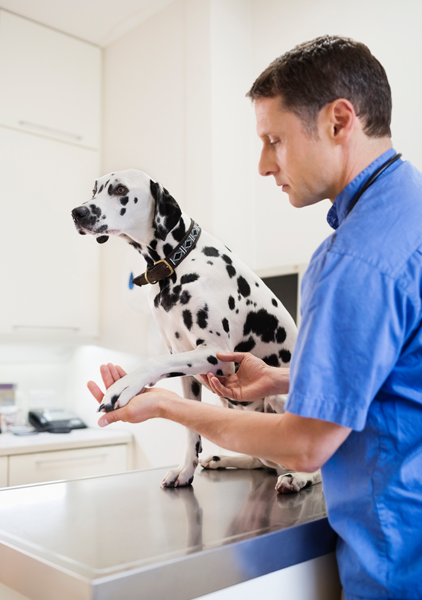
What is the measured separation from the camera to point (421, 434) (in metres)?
0.74

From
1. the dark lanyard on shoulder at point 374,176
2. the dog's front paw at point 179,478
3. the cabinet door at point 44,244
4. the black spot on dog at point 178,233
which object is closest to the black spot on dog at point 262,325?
the black spot on dog at point 178,233

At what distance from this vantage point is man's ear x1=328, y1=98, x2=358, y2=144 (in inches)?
32.0

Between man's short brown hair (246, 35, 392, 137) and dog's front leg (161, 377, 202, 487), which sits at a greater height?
man's short brown hair (246, 35, 392, 137)

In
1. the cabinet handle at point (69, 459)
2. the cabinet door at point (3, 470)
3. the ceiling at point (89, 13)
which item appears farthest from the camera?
the ceiling at point (89, 13)

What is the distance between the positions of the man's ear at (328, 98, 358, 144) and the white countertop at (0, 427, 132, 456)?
229 centimetres

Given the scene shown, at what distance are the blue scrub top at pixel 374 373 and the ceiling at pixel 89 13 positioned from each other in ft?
8.98

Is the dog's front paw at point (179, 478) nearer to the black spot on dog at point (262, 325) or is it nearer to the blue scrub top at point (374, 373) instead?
the black spot on dog at point (262, 325)

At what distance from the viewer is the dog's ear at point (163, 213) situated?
125cm

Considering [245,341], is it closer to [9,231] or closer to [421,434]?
[421,434]

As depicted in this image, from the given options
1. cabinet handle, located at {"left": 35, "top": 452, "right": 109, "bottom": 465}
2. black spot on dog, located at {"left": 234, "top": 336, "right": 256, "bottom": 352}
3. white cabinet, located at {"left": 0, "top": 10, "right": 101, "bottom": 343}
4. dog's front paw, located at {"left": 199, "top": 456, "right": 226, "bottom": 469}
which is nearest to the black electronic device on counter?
cabinet handle, located at {"left": 35, "top": 452, "right": 109, "bottom": 465}

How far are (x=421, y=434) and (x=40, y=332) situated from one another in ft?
8.88

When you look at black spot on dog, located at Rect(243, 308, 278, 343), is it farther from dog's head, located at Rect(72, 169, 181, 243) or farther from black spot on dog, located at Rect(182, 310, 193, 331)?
dog's head, located at Rect(72, 169, 181, 243)

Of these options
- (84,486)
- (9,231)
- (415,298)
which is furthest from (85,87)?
(415,298)

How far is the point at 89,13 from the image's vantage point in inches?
122
